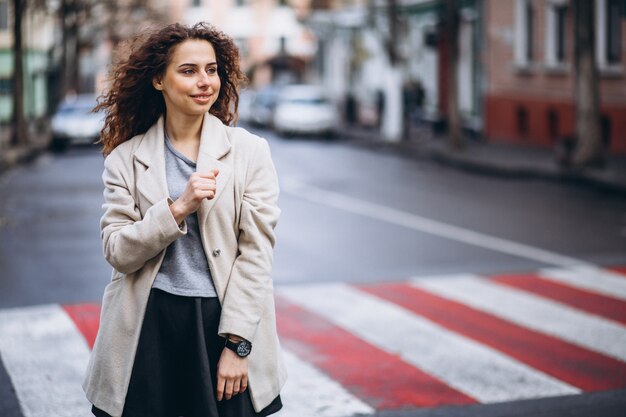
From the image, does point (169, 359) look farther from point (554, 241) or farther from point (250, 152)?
Result: point (554, 241)

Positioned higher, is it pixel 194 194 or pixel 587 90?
pixel 587 90

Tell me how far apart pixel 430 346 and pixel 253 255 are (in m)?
4.01

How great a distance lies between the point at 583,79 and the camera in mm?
20234

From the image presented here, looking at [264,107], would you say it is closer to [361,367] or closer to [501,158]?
[501,158]

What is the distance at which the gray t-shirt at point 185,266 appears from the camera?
11.5 ft

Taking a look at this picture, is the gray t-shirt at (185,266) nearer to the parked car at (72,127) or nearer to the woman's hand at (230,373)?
the woman's hand at (230,373)

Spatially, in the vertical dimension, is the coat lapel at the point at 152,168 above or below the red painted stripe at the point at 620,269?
above

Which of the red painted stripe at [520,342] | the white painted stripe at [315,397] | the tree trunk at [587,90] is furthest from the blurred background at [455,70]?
the white painted stripe at [315,397]

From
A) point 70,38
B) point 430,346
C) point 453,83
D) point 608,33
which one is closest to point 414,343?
point 430,346

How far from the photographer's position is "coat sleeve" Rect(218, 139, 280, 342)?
136 inches

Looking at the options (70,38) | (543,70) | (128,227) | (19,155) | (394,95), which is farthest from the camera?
(70,38)

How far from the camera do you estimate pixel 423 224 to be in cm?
1412

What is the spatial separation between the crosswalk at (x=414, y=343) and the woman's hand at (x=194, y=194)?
2598 millimetres

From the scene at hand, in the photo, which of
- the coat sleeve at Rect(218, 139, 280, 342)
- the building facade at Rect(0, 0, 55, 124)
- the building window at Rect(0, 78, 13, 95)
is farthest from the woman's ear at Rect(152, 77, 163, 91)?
the building window at Rect(0, 78, 13, 95)
